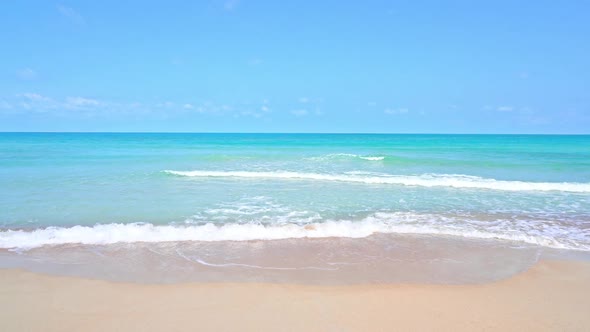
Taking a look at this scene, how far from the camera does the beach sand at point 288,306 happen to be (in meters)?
3.43

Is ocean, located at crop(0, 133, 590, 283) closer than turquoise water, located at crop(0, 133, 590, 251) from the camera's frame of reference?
Yes

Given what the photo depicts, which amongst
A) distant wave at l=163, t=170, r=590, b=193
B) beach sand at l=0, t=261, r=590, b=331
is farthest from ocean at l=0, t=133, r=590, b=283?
beach sand at l=0, t=261, r=590, b=331

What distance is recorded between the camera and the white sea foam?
6.04 m

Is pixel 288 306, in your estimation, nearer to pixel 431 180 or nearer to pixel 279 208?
pixel 279 208

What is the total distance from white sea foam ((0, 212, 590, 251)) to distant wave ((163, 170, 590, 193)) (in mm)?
5414

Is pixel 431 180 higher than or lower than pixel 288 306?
higher

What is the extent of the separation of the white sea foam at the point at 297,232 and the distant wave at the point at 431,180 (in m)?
5.41

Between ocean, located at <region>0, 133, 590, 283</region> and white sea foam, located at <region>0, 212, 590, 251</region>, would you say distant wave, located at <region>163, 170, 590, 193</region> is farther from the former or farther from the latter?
white sea foam, located at <region>0, 212, 590, 251</region>

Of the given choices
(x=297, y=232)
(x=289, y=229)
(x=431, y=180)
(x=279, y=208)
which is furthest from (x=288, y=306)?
(x=431, y=180)

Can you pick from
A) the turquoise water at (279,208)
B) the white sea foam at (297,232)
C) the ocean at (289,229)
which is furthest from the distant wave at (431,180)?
the white sea foam at (297,232)

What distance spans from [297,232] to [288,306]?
2.76 metres

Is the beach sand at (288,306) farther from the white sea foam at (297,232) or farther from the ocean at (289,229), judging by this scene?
the white sea foam at (297,232)

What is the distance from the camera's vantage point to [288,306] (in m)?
3.78

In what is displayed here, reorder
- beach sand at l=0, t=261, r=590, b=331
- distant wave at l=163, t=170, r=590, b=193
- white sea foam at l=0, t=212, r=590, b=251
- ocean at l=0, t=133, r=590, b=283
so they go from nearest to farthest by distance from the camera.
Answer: beach sand at l=0, t=261, r=590, b=331 < ocean at l=0, t=133, r=590, b=283 < white sea foam at l=0, t=212, r=590, b=251 < distant wave at l=163, t=170, r=590, b=193
